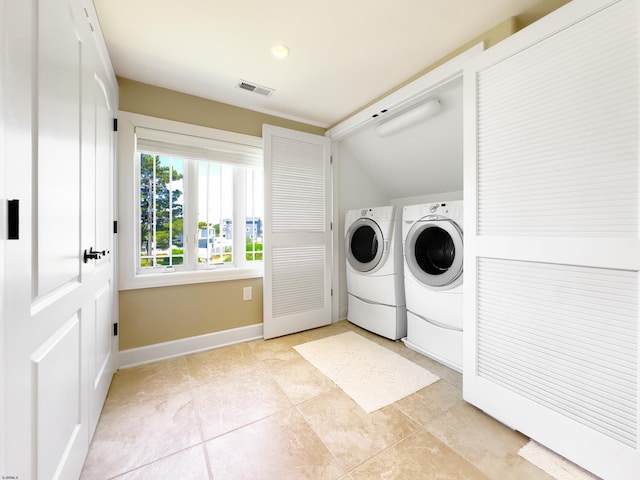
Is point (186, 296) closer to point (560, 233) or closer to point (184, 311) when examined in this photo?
point (184, 311)

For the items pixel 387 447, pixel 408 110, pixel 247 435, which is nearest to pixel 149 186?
pixel 247 435

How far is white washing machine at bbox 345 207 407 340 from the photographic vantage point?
239cm

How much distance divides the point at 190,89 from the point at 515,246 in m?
2.49

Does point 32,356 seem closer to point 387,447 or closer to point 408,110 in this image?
point 387,447

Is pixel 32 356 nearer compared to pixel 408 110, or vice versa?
pixel 32 356

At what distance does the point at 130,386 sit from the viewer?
1730mm

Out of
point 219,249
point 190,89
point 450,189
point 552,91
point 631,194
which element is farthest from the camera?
point 450,189

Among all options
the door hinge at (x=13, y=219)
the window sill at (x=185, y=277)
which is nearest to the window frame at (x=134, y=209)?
the window sill at (x=185, y=277)

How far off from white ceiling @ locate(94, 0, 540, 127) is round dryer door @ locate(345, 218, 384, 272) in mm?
1185

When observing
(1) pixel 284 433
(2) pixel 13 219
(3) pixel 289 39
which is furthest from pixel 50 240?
(3) pixel 289 39

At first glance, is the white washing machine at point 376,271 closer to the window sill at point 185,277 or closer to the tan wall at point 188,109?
the window sill at point 185,277

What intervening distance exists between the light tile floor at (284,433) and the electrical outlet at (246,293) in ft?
2.33

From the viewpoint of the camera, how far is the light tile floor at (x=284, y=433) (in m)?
1.13

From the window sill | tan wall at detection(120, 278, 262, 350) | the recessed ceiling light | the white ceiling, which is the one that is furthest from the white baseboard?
the recessed ceiling light
